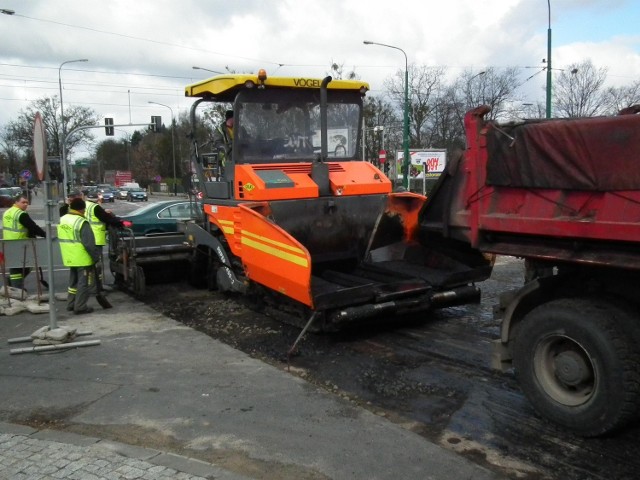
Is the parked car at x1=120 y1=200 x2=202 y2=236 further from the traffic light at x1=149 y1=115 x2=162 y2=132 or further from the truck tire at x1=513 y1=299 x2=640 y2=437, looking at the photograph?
the traffic light at x1=149 y1=115 x2=162 y2=132

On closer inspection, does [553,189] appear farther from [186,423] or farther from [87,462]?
[87,462]

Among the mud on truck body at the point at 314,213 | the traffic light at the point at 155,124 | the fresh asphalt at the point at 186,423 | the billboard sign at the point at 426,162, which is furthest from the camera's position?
the billboard sign at the point at 426,162

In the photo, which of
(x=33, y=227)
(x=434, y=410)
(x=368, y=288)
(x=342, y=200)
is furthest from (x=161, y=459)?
(x=33, y=227)

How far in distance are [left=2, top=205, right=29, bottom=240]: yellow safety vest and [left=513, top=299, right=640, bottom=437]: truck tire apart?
26.7 ft

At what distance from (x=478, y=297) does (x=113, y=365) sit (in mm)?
4377

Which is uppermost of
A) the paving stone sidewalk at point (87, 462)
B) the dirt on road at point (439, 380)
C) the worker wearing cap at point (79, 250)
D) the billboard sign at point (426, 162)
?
the billboard sign at point (426, 162)

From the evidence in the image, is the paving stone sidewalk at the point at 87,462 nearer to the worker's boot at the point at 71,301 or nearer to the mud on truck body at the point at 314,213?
the mud on truck body at the point at 314,213

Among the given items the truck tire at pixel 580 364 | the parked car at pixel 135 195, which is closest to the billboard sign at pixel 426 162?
the truck tire at pixel 580 364

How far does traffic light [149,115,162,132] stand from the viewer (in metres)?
31.8

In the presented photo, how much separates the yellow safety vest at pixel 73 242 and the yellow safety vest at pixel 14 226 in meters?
1.78

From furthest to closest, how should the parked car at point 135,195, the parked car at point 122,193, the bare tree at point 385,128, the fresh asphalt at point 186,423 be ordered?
the parked car at point 122,193
the parked car at point 135,195
the bare tree at point 385,128
the fresh asphalt at point 186,423

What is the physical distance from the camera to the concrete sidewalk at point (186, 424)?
3.69 m

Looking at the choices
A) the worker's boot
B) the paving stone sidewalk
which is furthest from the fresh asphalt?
the worker's boot

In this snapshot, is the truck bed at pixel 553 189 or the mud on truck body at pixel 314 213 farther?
the mud on truck body at pixel 314 213
